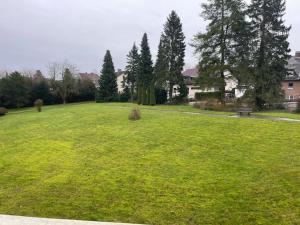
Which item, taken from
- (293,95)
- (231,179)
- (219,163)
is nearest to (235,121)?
(219,163)

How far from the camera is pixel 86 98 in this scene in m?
61.6

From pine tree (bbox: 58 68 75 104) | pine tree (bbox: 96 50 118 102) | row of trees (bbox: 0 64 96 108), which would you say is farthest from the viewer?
pine tree (bbox: 58 68 75 104)

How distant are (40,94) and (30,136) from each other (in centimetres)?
3868

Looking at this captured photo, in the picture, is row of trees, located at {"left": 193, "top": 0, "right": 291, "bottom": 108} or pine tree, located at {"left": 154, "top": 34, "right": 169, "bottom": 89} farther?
pine tree, located at {"left": 154, "top": 34, "right": 169, "bottom": 89}

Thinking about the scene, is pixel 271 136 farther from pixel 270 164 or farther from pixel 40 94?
pixel 40 94

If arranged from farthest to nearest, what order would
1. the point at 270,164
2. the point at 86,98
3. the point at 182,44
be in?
the point at 86,98 < the point at 182,44 < the point at 270,164

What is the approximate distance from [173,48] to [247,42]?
14.6 meters

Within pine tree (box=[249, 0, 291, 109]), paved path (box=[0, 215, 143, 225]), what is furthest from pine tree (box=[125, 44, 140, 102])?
paved path (box=[0, 215, 143, 225])

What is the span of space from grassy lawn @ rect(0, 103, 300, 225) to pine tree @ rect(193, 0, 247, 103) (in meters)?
16.3

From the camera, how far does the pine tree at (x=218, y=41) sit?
32.3 m

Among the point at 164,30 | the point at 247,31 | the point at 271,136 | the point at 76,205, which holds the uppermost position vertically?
the point at 164,30

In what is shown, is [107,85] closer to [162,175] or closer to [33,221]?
[162,175]

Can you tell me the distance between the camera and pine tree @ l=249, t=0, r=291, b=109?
1253 inches

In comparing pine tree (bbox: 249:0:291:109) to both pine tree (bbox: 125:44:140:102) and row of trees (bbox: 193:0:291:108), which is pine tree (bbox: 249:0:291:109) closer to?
row of trees (bbox: 193:0:291:108)
